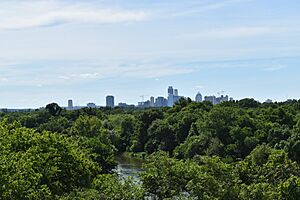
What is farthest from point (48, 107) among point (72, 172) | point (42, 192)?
point (42, 192)

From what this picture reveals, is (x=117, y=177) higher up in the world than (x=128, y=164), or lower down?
higher up

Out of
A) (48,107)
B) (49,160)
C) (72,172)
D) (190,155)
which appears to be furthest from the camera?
(48,107)

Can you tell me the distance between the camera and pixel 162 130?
281 ft

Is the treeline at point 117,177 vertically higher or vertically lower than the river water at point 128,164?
higher

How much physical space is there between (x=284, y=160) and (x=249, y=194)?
10.8 m

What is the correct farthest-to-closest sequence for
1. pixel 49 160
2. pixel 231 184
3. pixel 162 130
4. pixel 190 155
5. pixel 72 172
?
1. pixel 162 130
2. pixel 190 155
3. pixel 72 172
4. pixel 49 160
5. pixel 231 184

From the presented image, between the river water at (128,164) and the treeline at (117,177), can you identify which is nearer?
the treeline at (117,177)

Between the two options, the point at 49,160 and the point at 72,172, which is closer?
the point at 49,160

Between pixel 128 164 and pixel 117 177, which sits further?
pixel 128 164

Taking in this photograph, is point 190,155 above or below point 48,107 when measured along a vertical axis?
below

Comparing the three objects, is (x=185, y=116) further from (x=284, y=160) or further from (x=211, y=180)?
(x=211, y=180)

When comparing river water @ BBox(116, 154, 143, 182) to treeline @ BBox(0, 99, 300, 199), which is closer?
treeline @ BBox(0, 99, 300, 199)

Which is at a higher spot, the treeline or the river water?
the treeline

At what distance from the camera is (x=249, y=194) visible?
77.3 ft
